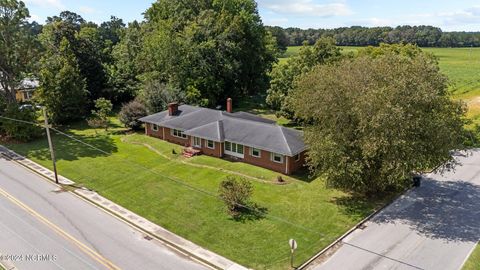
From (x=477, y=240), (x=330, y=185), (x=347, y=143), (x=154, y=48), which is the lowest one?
(x=477, y=240)

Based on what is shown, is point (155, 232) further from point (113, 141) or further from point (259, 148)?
point (113, 141)

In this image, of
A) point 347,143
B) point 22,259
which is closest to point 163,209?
point 22,259

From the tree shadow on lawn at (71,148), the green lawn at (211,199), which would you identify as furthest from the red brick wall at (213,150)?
the tree shadow on lawn at (71,148)

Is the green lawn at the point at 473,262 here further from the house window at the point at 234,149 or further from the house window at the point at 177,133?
the house window at the point at 177,133

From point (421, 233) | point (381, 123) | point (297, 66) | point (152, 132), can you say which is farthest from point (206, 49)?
point (421, 233)

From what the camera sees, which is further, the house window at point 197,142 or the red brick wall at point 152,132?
the red brick wall at point 152,132

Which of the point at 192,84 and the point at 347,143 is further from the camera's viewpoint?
the point at 192,84
